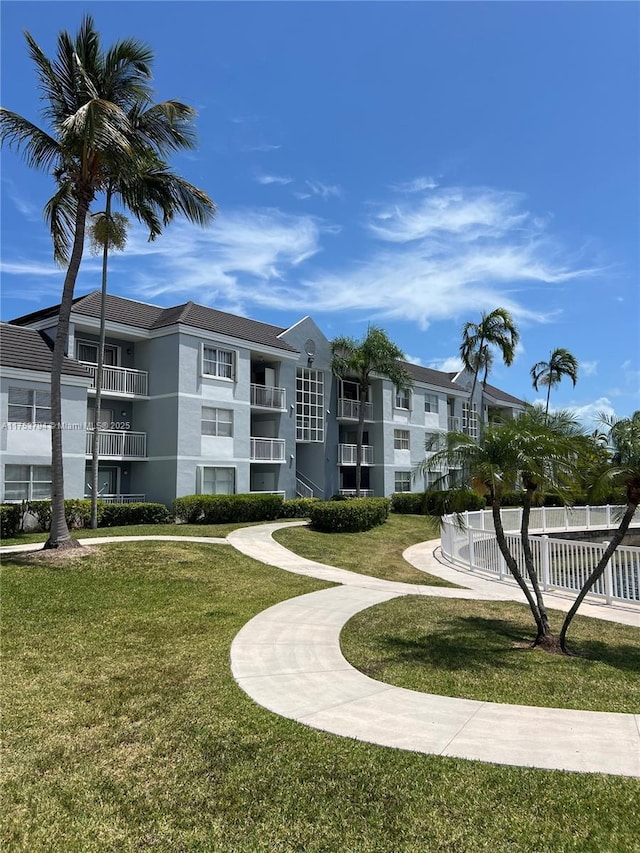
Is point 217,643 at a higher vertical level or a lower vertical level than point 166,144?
lower

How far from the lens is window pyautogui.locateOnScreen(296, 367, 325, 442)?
31.7m

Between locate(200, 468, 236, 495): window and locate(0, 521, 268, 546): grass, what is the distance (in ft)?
10.9

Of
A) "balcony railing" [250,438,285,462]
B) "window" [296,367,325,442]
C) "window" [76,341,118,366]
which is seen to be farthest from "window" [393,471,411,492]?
"window" [76,341,118,366]

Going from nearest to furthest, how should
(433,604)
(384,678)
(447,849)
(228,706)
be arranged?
(447,849) < (228,706) < (384,678) < (433,604)

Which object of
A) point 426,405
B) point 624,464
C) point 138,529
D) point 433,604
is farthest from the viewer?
point 426,405

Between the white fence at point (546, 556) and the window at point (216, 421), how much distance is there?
11.7m

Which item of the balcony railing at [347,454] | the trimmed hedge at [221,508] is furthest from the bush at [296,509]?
the balcony railing at [347,454]

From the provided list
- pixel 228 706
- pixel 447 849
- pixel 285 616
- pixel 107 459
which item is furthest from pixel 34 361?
pixel 447 849

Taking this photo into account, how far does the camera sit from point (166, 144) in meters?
15.1

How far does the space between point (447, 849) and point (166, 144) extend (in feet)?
52.2

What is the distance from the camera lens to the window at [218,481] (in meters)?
25.6

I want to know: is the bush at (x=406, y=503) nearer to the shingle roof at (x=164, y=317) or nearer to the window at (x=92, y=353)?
the shingle roof at (x=164, y=317)

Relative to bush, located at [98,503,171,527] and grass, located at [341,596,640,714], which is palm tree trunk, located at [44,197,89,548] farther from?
grass, located at [341,596,640,714]

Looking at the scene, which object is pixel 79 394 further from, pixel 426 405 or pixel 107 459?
pixel 426 405
